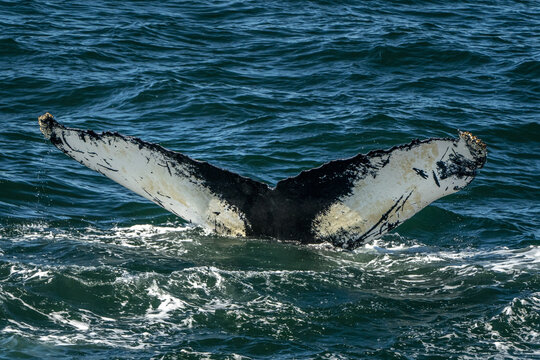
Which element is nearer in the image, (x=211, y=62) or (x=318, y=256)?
(x=318, y=256)

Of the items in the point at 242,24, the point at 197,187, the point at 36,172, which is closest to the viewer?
the point at 197,187

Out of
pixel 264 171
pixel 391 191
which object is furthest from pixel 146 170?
pixel 264 171

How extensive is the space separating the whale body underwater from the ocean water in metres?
0.35

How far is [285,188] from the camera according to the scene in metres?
9.03

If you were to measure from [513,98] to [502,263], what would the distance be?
8.17 metres

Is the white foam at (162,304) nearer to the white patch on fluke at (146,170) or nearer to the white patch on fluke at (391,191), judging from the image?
the white patch on fluke at (146,170)

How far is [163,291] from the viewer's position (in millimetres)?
8617

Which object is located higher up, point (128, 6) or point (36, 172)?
point (128, 6)

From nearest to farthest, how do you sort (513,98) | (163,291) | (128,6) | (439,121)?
1. (163,291)
2. (439,121)
3. (513,98)
4. (128,6)

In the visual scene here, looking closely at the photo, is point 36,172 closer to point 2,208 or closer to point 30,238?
point 2,208

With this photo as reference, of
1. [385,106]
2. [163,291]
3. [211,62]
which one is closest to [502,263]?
[163,291]

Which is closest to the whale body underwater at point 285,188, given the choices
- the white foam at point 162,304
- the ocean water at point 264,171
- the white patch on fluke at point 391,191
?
the white patch on fluke at point 391,191

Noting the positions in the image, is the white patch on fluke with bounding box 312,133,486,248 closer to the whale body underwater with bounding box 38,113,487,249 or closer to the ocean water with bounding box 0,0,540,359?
the whale body underwater with bounding box 38,113,487,249

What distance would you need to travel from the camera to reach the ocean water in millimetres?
7941
